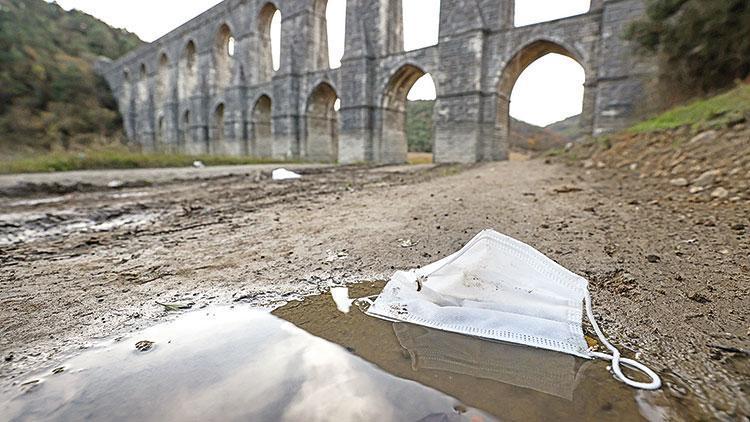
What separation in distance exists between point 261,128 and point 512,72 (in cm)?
1449

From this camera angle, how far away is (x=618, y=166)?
5559mm

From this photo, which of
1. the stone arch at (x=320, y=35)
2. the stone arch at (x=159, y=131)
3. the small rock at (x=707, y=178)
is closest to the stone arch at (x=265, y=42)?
the stone arch at (x=320, y=35)

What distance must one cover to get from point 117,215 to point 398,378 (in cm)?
412

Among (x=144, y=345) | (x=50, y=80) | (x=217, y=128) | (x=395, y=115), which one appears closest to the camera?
(x=144, y=345)

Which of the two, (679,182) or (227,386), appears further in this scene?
(679,182)

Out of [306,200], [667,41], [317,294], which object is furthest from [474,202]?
[667,41]

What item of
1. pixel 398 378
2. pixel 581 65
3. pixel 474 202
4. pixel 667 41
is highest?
pixel 581 65

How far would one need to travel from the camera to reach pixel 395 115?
16.1 metres

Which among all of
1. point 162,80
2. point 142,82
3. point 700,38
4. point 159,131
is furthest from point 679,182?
point 142,82

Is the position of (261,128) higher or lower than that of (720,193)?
higher

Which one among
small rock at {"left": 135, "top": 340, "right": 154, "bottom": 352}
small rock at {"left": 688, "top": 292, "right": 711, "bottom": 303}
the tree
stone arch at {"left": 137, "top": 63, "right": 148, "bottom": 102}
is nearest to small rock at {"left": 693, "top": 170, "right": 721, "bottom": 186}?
small rock at {"left": 688, "top": 292, "right": 711, "bottom": 303}

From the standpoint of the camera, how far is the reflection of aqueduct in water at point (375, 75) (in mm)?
10688

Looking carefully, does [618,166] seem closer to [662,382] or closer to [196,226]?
[662,382]

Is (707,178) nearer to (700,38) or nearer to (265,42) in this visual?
(700,38)
